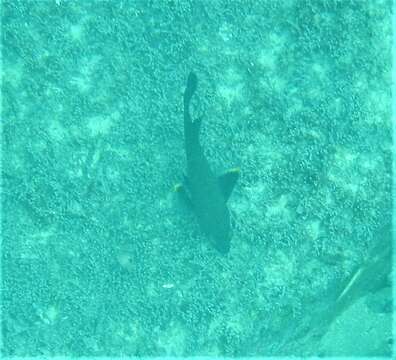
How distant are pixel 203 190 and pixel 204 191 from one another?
1 centimetres

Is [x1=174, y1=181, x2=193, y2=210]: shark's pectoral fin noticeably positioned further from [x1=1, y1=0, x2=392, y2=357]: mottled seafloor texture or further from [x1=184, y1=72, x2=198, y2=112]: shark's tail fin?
[x1=184, y1=72, x2=198, y2=112]: shark's tail fin

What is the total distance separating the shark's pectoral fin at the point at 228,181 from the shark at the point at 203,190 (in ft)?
0.09

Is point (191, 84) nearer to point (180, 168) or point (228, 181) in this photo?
point (180, 168)

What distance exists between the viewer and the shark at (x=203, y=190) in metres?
3.68

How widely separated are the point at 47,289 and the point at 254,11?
11.8 feet

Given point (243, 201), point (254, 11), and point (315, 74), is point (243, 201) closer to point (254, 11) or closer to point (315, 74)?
point (315, 74)

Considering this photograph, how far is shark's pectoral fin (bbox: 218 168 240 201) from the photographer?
3.85m

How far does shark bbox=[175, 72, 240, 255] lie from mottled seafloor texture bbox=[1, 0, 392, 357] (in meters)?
0.23

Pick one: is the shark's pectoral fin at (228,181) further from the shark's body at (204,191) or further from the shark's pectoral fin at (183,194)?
the shark's pectoral fin at (183,194)

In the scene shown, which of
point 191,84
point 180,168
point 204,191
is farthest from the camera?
point 180,168

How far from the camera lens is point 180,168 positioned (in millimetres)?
4055

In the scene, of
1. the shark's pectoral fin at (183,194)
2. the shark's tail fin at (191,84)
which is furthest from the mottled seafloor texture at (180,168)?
the shark's tail fin at (191,84)

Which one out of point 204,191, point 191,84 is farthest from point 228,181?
point 191,84

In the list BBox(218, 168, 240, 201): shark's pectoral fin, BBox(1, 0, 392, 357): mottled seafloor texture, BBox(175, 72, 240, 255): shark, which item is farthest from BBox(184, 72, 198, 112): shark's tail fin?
BBox(218, 168, 240, 201): shark's pectoral fin
